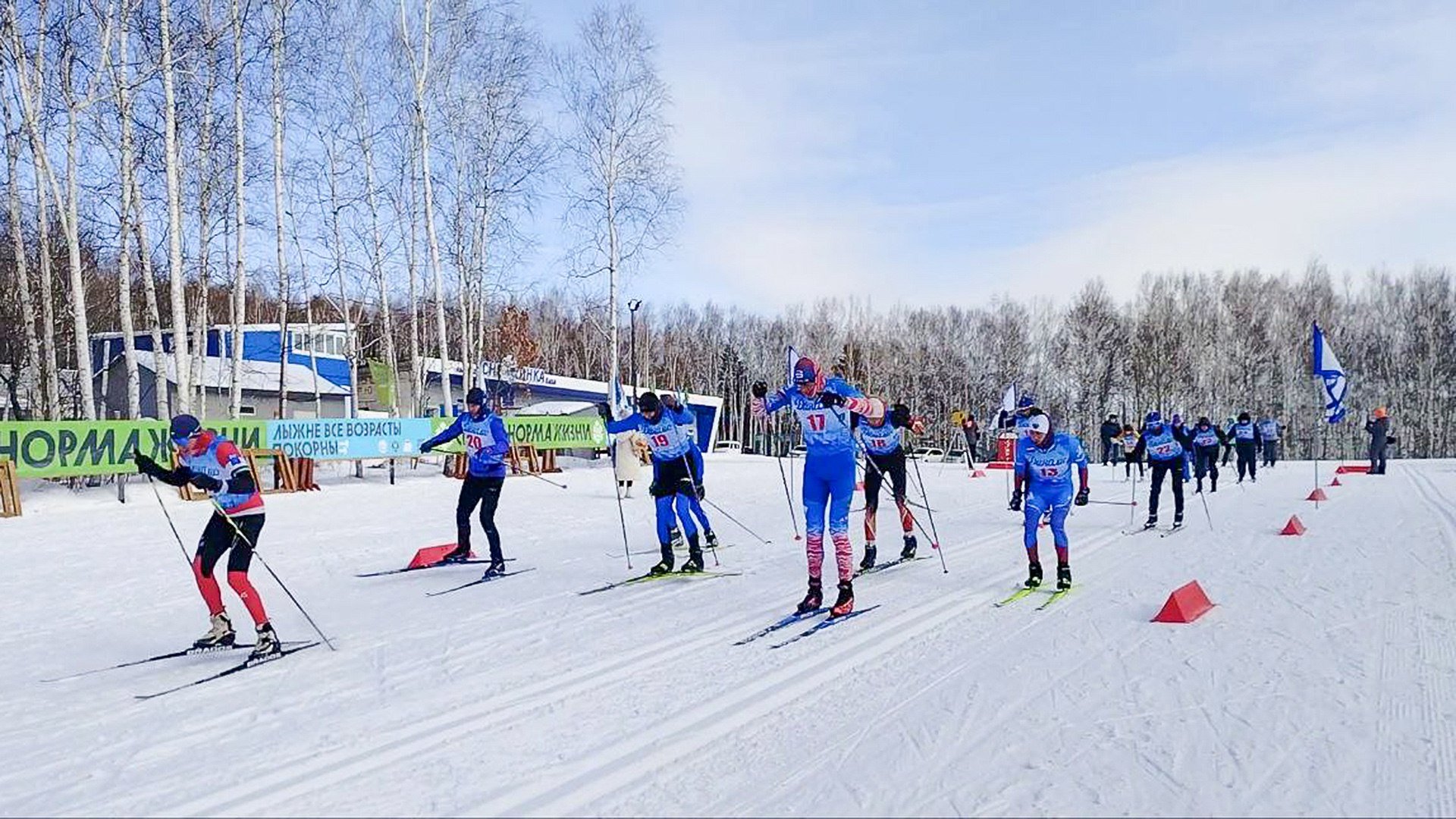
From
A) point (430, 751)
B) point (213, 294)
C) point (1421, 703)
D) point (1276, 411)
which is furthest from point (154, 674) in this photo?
point (1276, 411)

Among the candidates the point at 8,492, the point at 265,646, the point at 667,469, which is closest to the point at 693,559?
the point at 667,469

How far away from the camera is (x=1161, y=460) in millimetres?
13789

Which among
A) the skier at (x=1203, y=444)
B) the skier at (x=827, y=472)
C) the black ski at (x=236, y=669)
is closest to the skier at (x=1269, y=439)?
the skier at (x=1203, y=444)

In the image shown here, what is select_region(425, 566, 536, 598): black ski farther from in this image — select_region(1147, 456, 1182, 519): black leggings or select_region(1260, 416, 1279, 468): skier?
select_region(1260, 416, 1279, 468): skier

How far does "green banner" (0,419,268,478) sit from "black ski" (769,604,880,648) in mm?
12786

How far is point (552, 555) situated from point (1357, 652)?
828 centimetres

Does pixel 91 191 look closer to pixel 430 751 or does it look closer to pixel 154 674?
pixel 154 674

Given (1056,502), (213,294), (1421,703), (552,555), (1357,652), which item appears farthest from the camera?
(213,294)

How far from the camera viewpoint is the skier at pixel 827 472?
7.57m

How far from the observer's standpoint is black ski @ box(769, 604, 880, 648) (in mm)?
6707

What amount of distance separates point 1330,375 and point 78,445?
2305 centimetres

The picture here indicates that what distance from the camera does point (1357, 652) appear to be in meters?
6.13

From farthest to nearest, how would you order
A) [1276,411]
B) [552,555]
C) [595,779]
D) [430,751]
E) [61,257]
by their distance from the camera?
1. [1276,411]
2. [61,257]
3. [552,555]
4. [430,751]
5. [595,779]

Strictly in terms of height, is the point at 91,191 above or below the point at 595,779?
above
